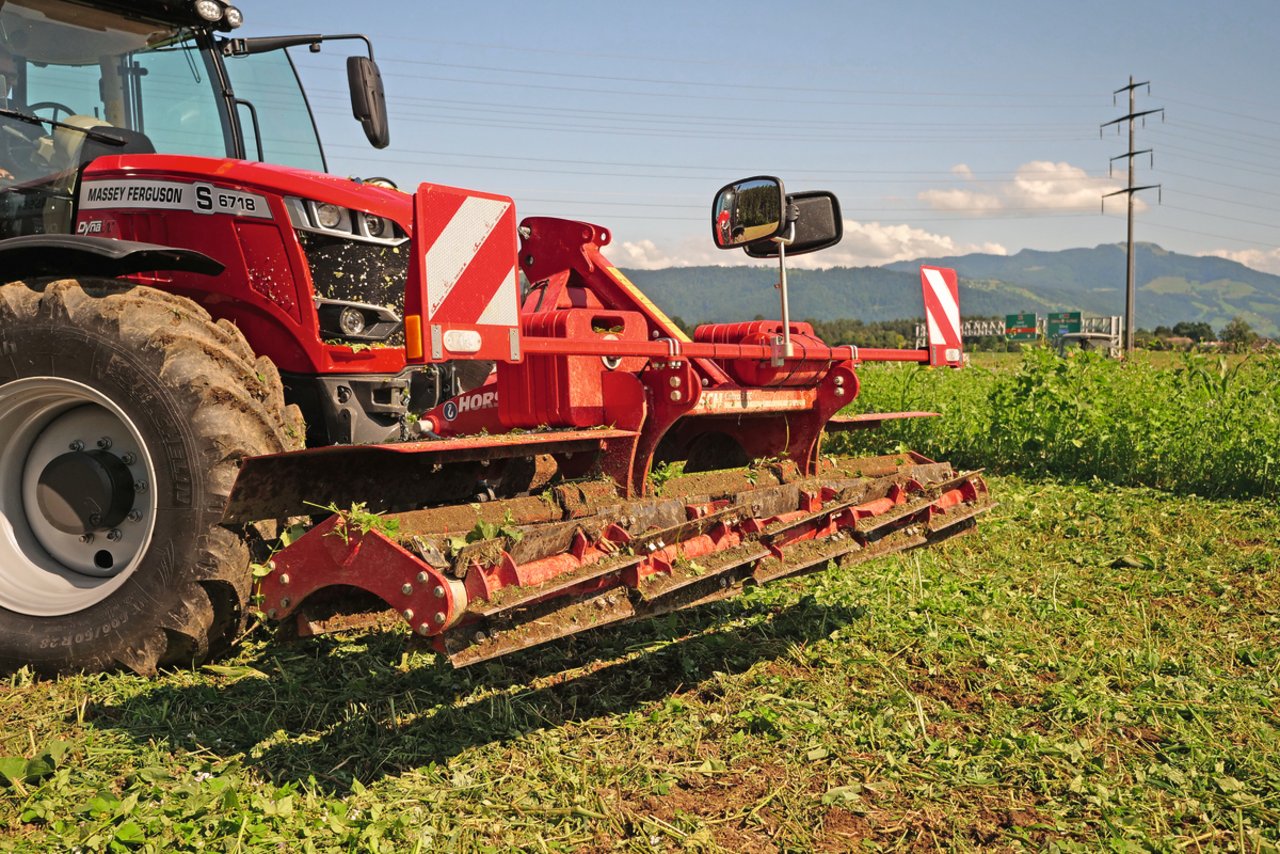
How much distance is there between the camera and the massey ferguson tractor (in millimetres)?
3062

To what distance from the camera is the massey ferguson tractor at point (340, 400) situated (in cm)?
306

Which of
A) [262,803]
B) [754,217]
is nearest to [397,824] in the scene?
[262,803]

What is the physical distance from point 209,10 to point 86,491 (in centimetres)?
262

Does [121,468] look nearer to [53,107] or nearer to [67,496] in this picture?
[67,496]

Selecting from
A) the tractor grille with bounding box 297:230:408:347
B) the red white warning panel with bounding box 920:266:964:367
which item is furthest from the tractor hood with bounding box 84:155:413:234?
the red white warning panel with bounding box 920:266:964:367

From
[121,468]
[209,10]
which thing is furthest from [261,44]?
[121,468]

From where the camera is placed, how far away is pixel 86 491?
3807mm

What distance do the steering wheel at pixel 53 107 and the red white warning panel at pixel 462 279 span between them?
279cm

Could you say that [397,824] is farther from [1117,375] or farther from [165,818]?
[1117,375]

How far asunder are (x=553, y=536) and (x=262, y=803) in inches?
43.9

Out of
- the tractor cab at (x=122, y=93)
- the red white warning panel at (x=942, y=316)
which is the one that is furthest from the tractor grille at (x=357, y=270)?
the red white warning panel at (x=942, y=316)

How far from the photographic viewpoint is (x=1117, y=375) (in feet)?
34.2

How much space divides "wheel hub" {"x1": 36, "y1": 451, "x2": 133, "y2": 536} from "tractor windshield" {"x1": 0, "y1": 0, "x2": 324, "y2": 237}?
1.35m

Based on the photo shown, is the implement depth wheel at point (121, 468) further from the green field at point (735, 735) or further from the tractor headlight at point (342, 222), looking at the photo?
the tractor headlight at point (342, 222)
